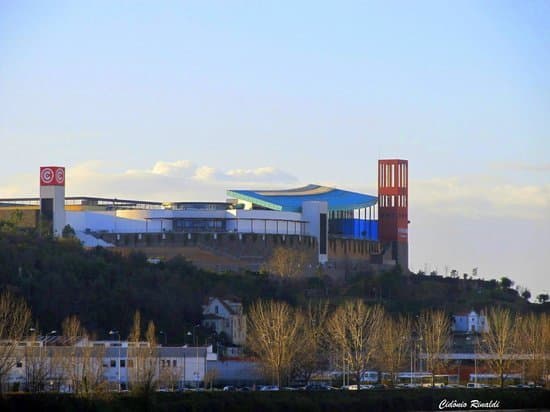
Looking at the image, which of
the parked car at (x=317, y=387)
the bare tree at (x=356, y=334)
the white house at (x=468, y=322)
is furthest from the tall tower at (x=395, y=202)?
the parked car at (x=317, y=387)

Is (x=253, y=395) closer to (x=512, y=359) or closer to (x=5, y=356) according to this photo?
(x=5, y=356)

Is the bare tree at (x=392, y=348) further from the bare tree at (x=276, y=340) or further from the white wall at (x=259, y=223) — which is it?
the white wall at (x=259, y=223)

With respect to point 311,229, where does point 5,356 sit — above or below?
below

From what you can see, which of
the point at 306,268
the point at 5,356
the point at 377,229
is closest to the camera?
the point at 5,356

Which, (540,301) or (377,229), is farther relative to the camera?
(377,229)

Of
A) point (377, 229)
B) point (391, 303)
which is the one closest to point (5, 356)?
point (391, 303)

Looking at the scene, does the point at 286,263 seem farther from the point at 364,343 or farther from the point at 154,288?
the point at 364,343

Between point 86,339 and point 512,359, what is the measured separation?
52.3ft

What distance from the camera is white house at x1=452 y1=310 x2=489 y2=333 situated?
88.9m

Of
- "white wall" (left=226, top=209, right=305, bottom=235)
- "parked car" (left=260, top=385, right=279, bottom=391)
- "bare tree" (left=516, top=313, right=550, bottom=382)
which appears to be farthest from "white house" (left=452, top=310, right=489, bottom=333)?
"parked car" (left=260, top=385, right=279, bottom=391)

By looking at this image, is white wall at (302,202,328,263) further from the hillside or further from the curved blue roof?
the hillside

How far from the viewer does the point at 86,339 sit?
226 ft

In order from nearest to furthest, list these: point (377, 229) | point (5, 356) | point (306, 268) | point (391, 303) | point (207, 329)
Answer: point (5, 356)
point (207, 329)
point (391, 303)
point (306, 268)
point (377, 229)

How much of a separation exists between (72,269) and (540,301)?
2703cm
